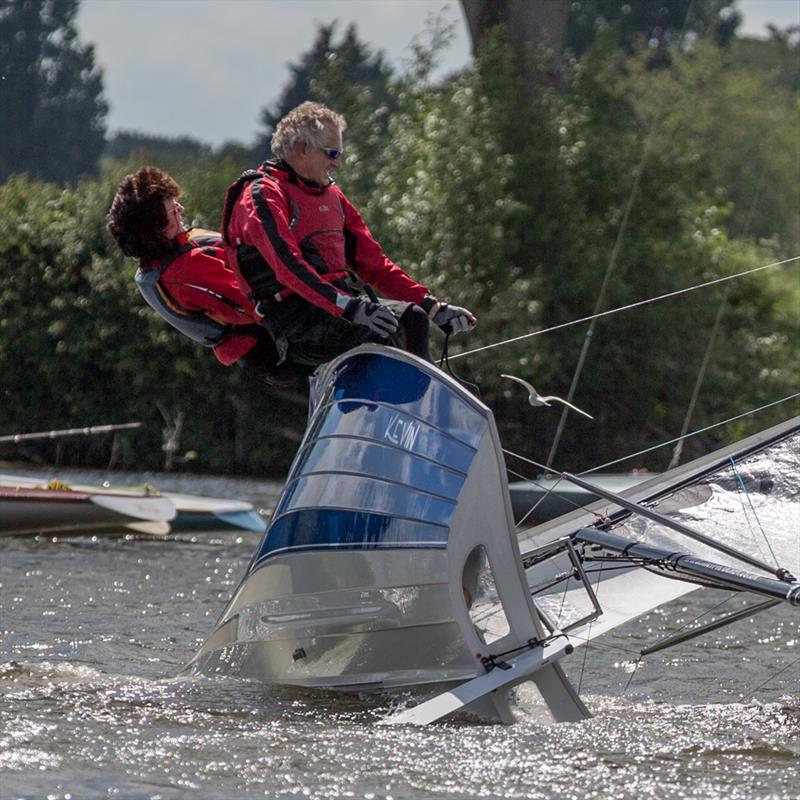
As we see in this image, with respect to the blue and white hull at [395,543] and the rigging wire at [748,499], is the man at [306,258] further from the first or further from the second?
the rigging wire at [748,499]

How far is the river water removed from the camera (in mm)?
4230

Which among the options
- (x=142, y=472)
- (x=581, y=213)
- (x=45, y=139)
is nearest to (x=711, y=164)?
(x=581, y=213)

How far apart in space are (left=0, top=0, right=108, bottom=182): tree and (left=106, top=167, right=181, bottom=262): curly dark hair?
3997cm

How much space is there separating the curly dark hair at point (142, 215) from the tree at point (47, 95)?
39970mm

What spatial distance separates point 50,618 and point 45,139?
152 ft

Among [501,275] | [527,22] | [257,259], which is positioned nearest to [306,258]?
[257,259]

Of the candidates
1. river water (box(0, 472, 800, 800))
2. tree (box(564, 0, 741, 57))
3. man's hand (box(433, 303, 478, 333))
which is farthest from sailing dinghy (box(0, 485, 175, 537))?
tree (box(564, 0, 741, 57))

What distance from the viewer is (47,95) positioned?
54594 millimetres

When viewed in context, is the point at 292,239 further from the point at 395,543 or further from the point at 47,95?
the point at 47,95

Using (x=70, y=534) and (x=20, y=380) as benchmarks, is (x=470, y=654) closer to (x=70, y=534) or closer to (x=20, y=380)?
(x=70, y=534)

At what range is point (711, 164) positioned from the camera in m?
21.9

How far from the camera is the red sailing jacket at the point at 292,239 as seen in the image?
5.19m

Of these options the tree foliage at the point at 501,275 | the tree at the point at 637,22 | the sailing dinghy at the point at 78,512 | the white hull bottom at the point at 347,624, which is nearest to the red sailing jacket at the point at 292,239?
the white hull bottom at the point at 347,624

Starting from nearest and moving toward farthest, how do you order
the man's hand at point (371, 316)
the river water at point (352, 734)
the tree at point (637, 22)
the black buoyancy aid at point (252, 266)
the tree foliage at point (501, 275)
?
1. the river water at point (352, 734)
2. the man's hand at point (371, 316)
3. the black buoyancy aid at point (252, 266)
4. the tree foliage at point (501, 275)
5. the tree at point (637, 22)
